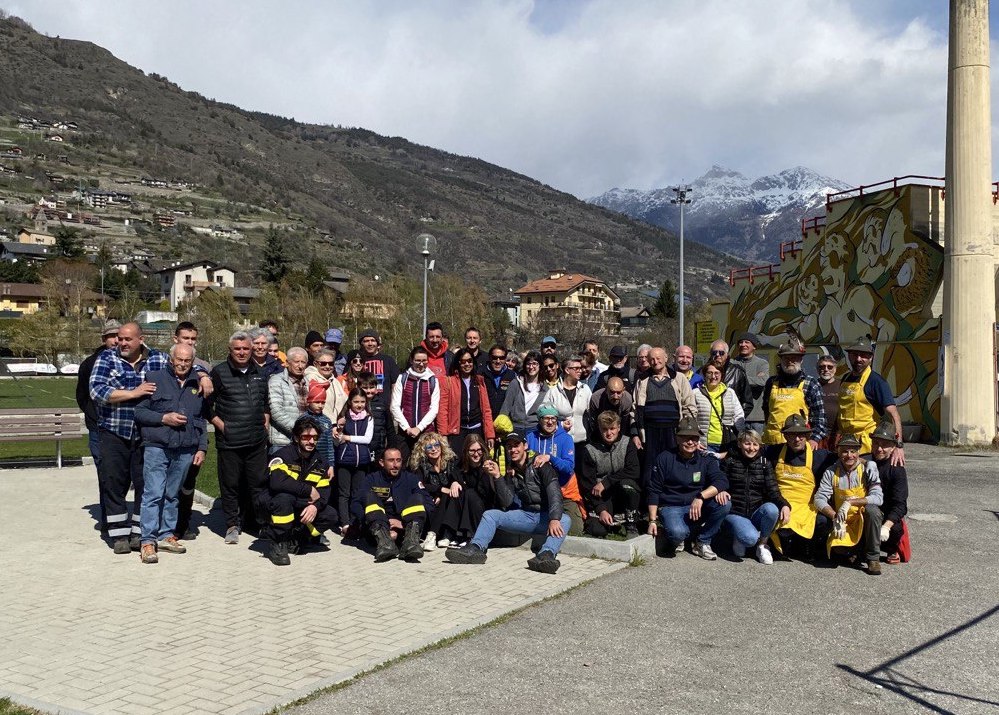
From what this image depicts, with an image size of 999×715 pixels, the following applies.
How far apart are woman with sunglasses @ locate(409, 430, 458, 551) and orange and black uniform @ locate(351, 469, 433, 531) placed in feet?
0.26

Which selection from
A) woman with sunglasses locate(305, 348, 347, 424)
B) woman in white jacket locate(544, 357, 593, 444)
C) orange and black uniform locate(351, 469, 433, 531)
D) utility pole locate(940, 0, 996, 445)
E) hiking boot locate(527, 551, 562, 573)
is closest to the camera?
hiking boot locate(527, 551, 562, 573)

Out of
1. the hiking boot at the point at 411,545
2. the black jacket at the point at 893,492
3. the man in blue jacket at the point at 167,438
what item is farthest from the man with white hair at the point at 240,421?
the black jacket at the point at 893,492

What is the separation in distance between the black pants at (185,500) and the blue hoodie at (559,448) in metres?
3.16

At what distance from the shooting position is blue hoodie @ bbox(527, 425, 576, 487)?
8.16 m

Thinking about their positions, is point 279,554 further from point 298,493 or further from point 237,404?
point 237,404

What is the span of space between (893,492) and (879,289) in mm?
14473

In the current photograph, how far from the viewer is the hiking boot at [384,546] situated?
25.1 ft

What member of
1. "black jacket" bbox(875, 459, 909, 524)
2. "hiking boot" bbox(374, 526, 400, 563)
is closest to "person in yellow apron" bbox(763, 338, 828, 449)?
"black jacket" bbox(875, 459, 909, 524)

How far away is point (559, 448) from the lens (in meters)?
8.19

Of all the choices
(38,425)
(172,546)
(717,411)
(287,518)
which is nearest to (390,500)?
(287,518)

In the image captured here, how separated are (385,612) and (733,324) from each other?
23533 millimetres

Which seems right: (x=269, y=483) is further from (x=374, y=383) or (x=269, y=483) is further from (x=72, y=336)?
(x=72, y=336)

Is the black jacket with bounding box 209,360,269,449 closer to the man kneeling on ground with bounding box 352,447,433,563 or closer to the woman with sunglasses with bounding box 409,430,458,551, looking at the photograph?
the man kneeling on ground with bounding box 352,447,433,563

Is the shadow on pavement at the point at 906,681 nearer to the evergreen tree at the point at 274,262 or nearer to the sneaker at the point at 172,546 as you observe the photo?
the sneaker at the point at 172,546
